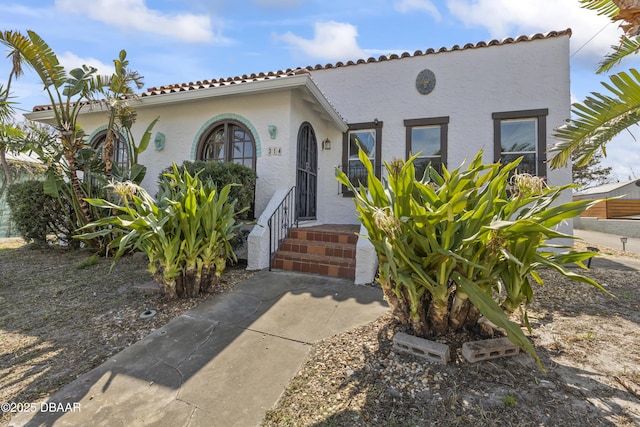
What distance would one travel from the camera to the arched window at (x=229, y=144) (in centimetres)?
674

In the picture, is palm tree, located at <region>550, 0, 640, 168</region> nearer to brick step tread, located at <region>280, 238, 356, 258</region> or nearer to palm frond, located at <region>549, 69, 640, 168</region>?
palm frond, located at <region>549, 69, 640, 168</region>

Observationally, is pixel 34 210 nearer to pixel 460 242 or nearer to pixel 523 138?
pixel 460 242

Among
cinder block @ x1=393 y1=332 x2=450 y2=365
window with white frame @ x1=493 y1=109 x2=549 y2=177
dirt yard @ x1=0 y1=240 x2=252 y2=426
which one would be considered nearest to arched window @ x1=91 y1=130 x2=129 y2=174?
dirt yard @ x1=0 y1=240 x2=252 y2=426

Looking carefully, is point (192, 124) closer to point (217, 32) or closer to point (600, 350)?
point (217, 32)

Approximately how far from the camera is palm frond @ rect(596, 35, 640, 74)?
3.84m

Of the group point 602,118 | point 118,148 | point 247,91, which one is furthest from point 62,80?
point 602,118

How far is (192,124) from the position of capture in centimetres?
704

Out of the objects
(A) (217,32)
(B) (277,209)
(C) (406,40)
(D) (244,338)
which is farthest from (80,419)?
(C) (406,40)

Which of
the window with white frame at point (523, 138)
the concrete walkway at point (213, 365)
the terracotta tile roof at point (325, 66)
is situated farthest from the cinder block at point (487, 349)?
the terracotta tile roof at point (325, 66)

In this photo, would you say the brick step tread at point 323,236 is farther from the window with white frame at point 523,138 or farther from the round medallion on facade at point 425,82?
the round medallion on facade at point 425,82

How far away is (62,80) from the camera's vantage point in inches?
225

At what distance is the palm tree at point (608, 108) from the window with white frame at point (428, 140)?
3.58 m

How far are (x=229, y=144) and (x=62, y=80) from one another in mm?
3398

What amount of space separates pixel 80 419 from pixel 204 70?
9267 mm
